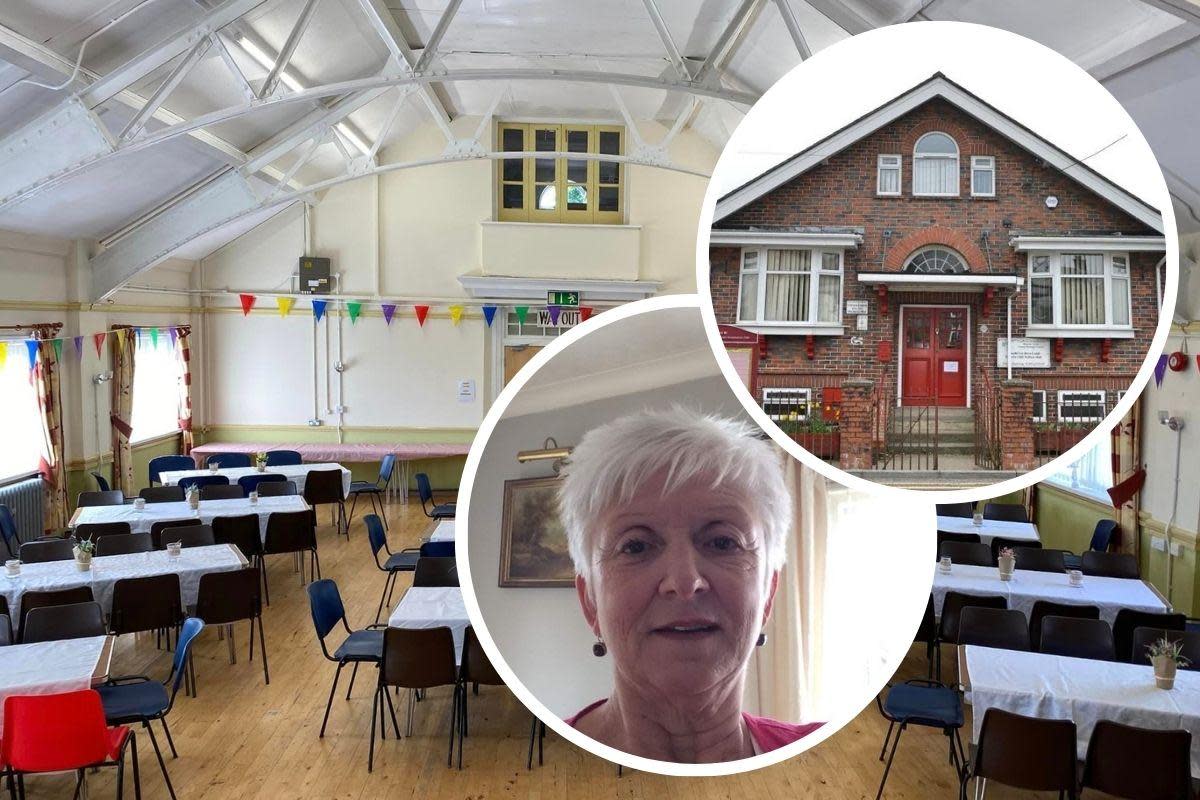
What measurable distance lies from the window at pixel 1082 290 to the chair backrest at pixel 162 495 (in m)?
8.87

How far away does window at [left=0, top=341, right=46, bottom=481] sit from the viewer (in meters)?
8.96

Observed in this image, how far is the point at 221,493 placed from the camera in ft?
28.2

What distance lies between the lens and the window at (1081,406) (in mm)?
896

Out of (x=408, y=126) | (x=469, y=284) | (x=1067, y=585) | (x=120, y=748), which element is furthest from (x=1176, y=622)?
(x=408, y=126)

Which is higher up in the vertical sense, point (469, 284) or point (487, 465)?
point (469, 284)

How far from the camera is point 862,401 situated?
2.97 feet

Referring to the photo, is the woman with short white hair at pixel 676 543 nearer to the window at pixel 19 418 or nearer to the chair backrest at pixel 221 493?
the chair backrest at pixel 221 493

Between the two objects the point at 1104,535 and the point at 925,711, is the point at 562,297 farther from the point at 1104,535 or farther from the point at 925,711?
the point at 925,711

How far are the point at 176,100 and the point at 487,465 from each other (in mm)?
8469

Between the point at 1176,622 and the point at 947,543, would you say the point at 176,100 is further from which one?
the point at 1176,622

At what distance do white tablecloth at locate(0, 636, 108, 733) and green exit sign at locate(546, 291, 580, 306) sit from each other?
27.3ft

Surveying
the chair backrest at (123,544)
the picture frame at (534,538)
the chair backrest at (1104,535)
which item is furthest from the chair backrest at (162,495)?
the picture frame at (534,538)

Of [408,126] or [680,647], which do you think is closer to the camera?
[680,647]

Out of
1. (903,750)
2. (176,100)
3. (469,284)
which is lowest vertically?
(903,750)
